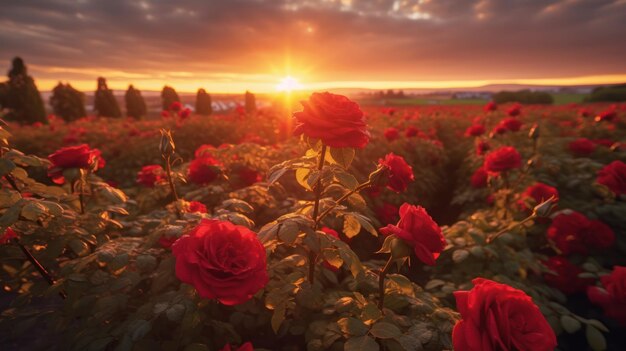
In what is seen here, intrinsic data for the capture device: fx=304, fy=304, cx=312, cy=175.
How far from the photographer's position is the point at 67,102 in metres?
29.1

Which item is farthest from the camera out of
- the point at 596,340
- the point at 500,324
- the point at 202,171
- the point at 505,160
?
the point at 505,160

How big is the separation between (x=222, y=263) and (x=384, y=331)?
2.32 feet

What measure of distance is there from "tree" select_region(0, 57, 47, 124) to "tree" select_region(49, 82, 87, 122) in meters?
5.33

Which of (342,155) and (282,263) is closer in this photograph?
(342,155)

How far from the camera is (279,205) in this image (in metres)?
2.92

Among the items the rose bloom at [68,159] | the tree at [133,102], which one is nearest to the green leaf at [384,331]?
the rose bloom at [68,159]

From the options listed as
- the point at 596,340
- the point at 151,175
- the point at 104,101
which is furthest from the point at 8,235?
the point at 104,101

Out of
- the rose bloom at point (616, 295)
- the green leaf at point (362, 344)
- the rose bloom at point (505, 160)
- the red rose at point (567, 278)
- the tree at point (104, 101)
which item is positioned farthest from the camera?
the tree at point (104, 101)

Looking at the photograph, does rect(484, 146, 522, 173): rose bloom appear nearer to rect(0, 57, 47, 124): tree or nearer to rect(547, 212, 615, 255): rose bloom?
rect(547, 212, 615, 255): rose bloom

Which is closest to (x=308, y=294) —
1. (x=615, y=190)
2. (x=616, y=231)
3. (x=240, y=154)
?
(x=240, y=154)

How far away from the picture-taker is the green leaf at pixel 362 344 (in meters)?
1.19

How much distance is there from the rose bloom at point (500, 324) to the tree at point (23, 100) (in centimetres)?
2973

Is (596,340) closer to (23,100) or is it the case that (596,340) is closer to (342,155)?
(342,155)

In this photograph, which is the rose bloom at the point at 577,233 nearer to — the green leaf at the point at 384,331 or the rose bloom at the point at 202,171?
the green leaf at the point at 384,331
